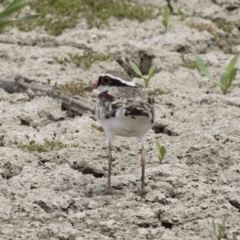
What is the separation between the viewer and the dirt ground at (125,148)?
16.6 ft

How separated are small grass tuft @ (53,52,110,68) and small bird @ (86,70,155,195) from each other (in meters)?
2.44

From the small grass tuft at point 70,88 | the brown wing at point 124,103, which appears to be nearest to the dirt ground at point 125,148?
the small grass tuft at point 70,88

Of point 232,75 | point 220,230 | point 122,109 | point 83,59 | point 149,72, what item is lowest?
point 83,59

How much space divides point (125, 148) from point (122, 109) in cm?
130

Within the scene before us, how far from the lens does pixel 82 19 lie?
9312 millimetres

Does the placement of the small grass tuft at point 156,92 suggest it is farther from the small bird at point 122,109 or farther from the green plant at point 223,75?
the small bird at point 122,109

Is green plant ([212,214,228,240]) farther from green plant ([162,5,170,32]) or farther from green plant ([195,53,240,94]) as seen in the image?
green plant ([162,5,170,32])

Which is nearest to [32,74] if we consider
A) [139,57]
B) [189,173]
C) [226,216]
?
[139,57]

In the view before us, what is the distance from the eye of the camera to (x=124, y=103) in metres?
5.23

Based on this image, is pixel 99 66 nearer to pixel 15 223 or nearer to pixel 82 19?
pixel 82 19

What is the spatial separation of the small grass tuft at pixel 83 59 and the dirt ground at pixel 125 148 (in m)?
0.06

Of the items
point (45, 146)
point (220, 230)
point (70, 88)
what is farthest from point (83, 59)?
point (220, 230)

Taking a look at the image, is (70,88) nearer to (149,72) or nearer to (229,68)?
(149,72)

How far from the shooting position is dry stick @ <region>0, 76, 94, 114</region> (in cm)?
722
